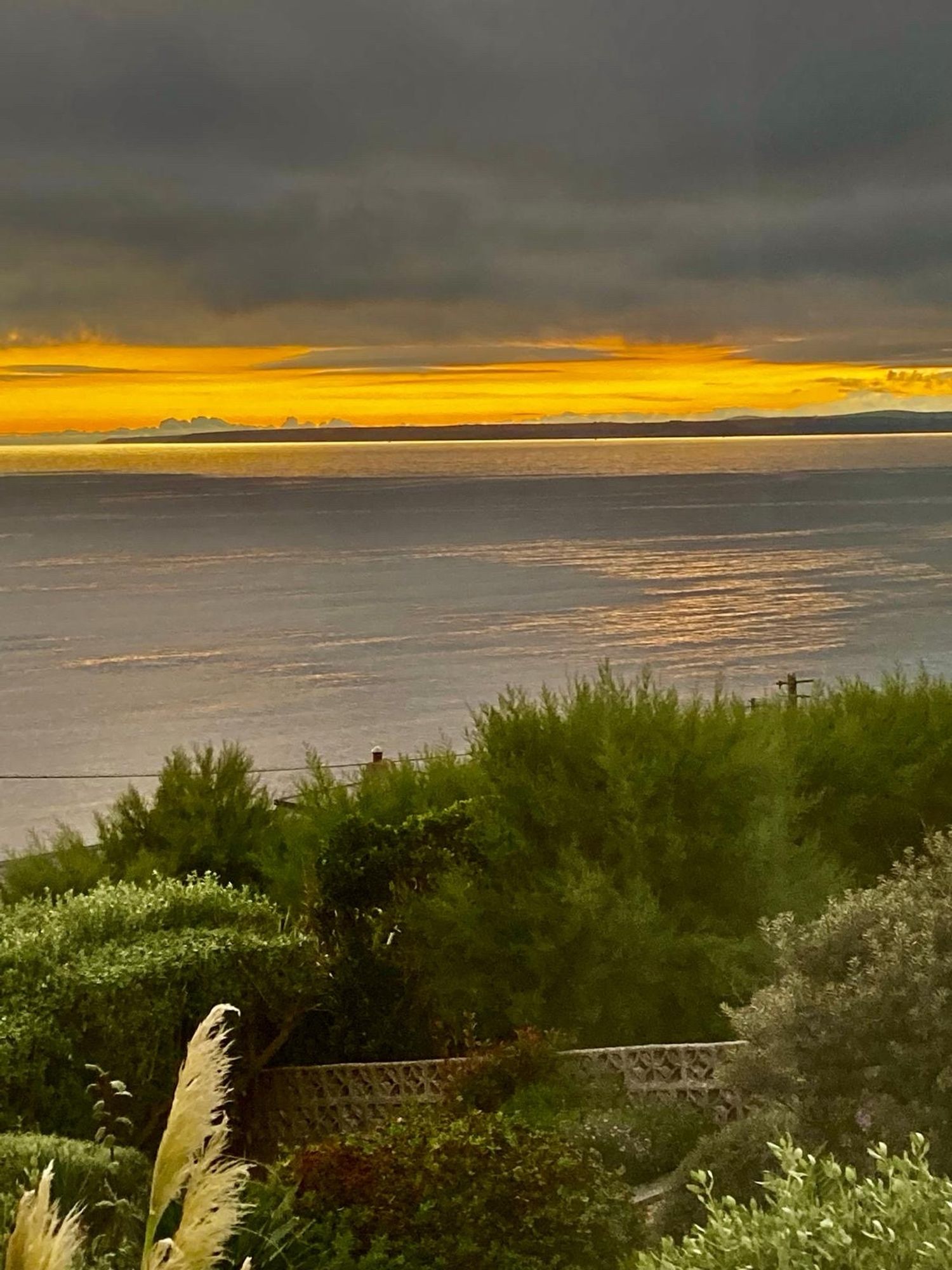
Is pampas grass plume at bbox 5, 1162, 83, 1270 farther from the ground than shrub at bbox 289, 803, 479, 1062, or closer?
farther from the ground

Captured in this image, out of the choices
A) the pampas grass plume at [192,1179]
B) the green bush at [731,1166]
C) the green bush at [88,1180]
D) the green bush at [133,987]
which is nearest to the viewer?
the pampas grass plume at [192,1179]

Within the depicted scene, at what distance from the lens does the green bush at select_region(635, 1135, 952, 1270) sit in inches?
156

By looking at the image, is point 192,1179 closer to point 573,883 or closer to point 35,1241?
point 35,1241

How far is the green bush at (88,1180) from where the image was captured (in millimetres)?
7059

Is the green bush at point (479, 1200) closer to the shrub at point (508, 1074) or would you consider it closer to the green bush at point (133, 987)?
the shrub at point (508, 1074)

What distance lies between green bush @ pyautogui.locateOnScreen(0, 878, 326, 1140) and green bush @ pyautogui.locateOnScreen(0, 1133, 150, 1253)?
1957 millimetres

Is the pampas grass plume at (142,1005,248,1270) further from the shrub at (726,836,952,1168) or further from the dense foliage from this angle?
the dense foliage

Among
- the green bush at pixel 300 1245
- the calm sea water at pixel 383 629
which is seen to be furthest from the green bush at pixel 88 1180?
the calm sea water at pixel 383 629

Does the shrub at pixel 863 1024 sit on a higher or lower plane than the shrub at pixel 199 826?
higher

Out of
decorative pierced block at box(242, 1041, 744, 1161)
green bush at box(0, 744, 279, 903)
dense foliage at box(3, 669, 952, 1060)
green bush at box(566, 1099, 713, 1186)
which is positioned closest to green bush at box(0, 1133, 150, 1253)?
decorative pierced block at box(242, 1041, 744, 1161)

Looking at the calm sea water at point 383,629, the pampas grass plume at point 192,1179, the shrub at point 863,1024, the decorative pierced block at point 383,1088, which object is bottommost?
the calm sea water at point 383,629

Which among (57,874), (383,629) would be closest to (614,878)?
(57,874)

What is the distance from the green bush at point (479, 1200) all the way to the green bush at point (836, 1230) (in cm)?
305

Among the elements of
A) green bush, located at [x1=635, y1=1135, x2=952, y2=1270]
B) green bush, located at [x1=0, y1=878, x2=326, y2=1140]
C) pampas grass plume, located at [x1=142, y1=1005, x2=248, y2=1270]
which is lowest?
green bush, located at [x1=0, y1=878, x2=326, y2=1140]
